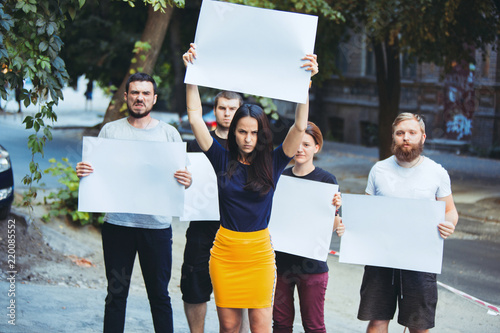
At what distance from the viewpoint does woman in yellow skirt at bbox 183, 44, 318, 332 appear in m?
3.53

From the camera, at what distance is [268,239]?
143 inches

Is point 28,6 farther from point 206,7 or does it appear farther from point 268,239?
point 268,239

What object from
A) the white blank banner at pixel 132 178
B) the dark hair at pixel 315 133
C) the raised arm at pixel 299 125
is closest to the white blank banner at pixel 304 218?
the dark hair at pixel 315 133

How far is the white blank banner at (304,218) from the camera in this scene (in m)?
4.03

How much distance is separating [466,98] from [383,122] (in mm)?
5313

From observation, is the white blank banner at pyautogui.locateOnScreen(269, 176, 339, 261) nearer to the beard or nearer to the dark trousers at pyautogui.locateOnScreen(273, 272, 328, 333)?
the dark trousers at pyautogui.locateOnScreen(273, 272, 328, 333)

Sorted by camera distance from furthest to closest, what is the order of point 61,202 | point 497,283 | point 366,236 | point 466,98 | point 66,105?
point 66,105
point 466,98
point 61,202
point 497,283
point 366,236

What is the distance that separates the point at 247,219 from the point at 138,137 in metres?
1.09

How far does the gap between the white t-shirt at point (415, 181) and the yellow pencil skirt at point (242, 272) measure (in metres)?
0.96

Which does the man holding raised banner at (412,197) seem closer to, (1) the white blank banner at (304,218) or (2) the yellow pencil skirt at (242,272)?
(1) the white blank banner at (304,218)

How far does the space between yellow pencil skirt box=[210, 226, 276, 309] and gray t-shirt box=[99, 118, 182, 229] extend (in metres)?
0.71

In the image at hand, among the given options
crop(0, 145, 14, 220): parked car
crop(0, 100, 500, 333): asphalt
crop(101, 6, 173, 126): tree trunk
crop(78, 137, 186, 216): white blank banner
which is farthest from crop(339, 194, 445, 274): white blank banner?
crop(0, 145, 14, 220): parked car

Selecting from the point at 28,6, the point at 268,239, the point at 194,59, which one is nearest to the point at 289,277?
the point at 268,239

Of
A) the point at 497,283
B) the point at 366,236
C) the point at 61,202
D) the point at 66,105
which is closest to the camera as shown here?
the point at 366,236
